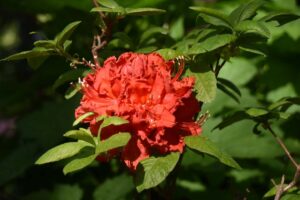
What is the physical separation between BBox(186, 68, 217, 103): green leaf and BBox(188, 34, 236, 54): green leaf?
48 mm

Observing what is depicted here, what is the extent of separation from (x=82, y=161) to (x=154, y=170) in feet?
0.39

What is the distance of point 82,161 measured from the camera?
100 centimetres

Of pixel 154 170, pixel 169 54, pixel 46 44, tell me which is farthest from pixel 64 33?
pixel 154 170

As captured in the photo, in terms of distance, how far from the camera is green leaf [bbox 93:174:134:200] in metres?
1.61

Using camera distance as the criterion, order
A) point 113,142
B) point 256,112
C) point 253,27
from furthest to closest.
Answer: point 256,112 → point 253,27 → point 113,142

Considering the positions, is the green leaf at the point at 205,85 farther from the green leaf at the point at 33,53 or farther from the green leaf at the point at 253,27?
the green leaf at the point at 33,53

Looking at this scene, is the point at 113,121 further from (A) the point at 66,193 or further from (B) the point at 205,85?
(A) the point at 66,193

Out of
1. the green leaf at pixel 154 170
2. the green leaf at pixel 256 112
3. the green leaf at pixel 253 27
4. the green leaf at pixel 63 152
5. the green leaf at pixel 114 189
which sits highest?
the green leaf at pixel 253 27

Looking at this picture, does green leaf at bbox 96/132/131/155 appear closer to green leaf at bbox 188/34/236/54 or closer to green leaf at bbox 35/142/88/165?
green leaf at bbox 35/142/88/165

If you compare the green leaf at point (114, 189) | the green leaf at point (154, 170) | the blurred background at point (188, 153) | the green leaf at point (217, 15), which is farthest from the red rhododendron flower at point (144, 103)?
the green leaf at point (114, 189)

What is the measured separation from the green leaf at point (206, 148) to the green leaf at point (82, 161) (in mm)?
160

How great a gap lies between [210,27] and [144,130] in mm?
320

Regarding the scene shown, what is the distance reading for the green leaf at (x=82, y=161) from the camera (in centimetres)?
98

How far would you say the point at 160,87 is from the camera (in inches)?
40.0
